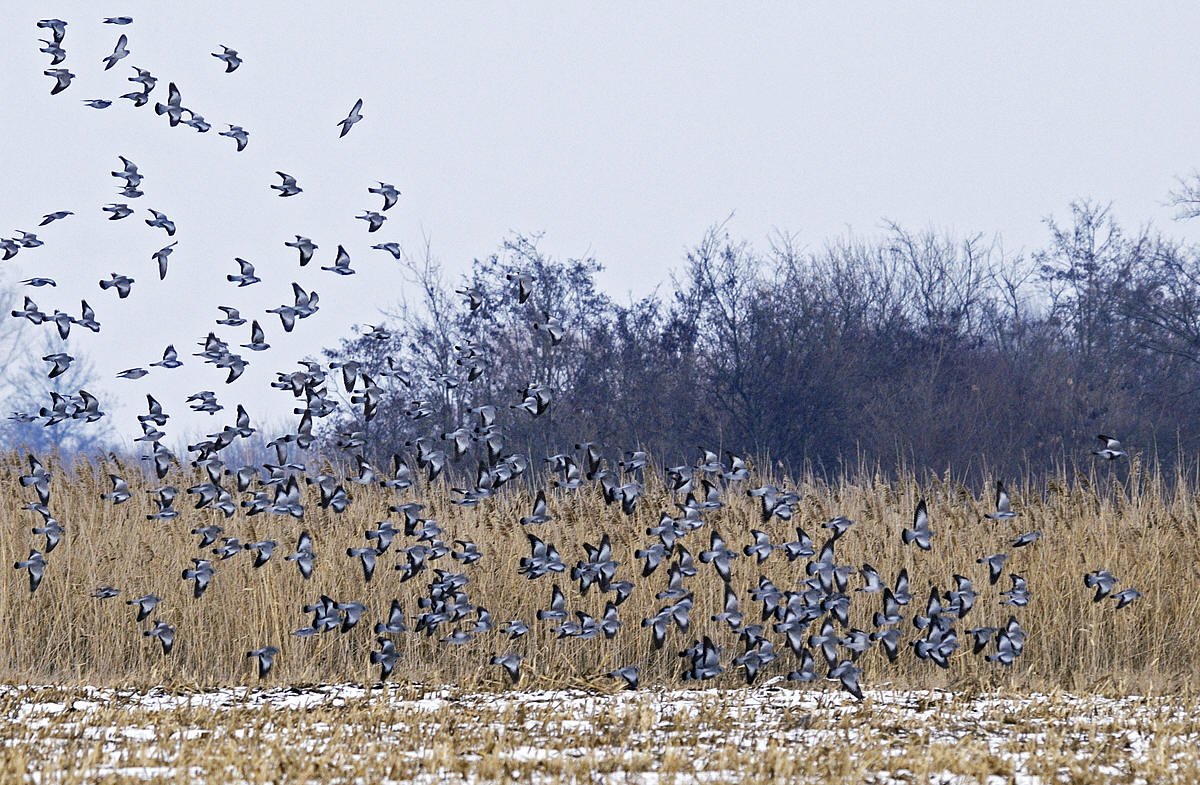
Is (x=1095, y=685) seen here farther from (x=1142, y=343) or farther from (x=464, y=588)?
(x=1142, y=343)

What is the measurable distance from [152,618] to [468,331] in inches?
606

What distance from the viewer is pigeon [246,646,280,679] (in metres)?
8.32

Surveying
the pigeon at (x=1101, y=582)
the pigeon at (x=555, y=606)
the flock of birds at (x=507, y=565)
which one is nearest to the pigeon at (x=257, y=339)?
the flock of birds at (x=507, y=565)

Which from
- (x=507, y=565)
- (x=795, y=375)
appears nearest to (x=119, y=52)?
(x=507, y=565)

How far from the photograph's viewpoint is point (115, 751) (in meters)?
5.43

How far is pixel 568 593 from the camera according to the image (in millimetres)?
9383

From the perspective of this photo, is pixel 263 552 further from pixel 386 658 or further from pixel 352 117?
pixel 352 117

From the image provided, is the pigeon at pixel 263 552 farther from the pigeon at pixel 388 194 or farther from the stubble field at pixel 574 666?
the pigeon at pixel 388 194

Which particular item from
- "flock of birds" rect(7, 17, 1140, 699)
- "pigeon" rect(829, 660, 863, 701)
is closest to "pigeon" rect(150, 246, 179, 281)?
"flock of birds" rect(7, 17, 1140, 699)

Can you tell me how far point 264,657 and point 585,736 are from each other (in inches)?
131

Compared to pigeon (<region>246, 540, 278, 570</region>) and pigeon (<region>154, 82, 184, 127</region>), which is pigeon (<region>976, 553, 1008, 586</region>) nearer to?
pigeon (<region>246, 540, 278, 570</region>)

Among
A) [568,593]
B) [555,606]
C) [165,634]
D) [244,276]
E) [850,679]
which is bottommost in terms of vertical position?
[850,679]

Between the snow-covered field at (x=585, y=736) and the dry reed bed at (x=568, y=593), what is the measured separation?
999mm

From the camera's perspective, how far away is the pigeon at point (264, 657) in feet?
27.3
